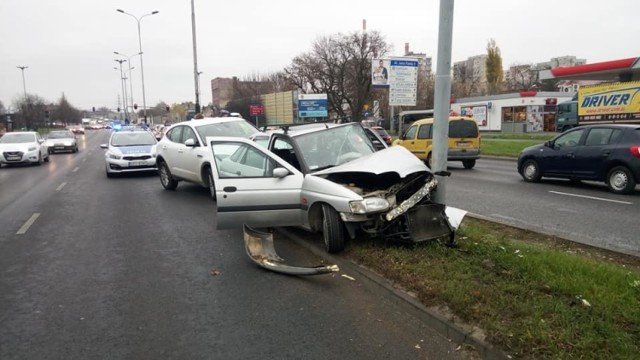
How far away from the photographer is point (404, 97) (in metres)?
23.6

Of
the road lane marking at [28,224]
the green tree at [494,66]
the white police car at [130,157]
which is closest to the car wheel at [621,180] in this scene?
the road lane marking at [28,224]

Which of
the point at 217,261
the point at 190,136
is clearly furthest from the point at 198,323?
the point at 190,136

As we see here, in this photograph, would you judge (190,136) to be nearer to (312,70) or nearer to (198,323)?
(198,323)

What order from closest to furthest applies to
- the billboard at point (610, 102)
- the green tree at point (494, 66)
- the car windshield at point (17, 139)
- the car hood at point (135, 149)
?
the car hood at point (135, 149) < the car windshield at point (17, 139) < the billboard at point (610, 102) < the green tree at point (494, 66)

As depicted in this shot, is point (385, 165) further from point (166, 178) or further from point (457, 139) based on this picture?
point (457, 139)

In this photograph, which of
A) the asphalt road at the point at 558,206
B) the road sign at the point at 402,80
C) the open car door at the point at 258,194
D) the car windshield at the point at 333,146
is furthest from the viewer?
the road sign at the point at 402,80

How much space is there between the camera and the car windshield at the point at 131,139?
1661 cm

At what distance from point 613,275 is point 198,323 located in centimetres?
395

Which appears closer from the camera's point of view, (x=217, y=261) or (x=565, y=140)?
(x=217, y=261)

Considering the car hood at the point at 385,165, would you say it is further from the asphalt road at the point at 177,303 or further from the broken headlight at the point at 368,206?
the asphalt road at the point at 177,303

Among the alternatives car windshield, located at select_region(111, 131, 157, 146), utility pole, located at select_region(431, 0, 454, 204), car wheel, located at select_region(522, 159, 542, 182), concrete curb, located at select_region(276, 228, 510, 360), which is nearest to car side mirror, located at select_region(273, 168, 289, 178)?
concrete curb, located at select_region(276, 228, 510, 360)

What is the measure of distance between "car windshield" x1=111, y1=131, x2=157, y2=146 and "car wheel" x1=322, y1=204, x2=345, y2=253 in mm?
12146

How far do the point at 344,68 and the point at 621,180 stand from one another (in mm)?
41629

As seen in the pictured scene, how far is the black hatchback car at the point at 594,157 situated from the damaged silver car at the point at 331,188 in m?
6.79
